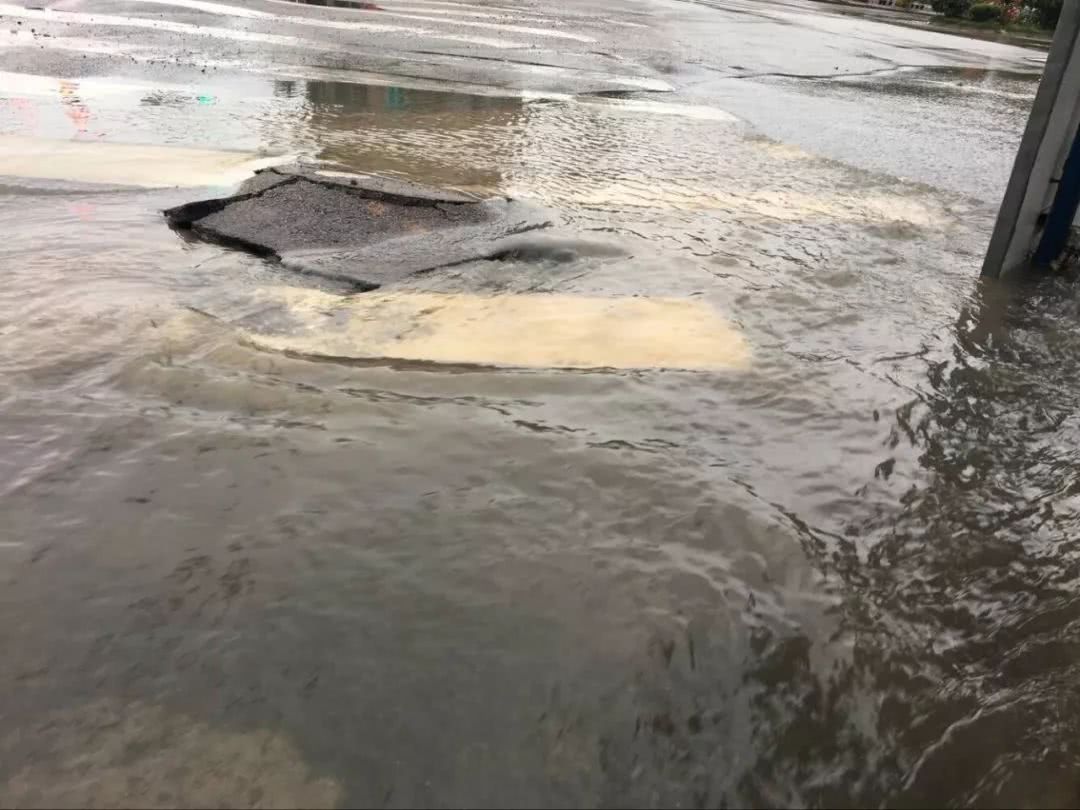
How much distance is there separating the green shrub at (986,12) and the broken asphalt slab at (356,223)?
91.5ft

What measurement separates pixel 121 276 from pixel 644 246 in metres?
2.56

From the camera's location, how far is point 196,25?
37.1ft

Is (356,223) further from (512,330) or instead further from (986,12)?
(986,12)

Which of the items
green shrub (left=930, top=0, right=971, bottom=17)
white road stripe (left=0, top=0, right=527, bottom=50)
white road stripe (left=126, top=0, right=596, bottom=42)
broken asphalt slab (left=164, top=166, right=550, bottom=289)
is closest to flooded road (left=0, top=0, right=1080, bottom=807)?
broken asphalt slab (left=164, top=166, right=550, bottom=289)

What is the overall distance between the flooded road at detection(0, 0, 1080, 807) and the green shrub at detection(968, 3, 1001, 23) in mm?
26170

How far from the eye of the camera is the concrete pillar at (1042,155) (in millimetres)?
3875

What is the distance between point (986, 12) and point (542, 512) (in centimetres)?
3043

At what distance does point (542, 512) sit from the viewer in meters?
2.29

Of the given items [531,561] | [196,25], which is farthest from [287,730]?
[196,25]

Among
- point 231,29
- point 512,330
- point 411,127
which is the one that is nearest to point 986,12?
point 231,29

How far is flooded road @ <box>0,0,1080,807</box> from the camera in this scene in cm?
164

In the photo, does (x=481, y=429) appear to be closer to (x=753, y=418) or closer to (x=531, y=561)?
(x=531, y=561)

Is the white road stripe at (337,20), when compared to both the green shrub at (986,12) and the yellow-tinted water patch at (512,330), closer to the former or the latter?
the yellow-tinted water patch at (512,330)

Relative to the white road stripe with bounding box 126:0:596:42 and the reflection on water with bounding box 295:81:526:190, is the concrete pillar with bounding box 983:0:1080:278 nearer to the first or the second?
the reflection on water with bounding box 295:81:526:190
